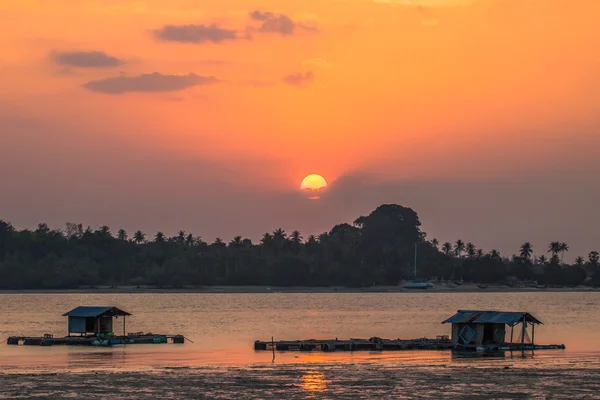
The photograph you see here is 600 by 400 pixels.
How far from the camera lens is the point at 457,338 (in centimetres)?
8244

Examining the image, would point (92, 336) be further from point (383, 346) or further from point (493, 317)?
point (493, 317)

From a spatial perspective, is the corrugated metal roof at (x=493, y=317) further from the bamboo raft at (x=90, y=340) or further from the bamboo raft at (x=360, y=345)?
the bamboo raft at (x=90, y=340)

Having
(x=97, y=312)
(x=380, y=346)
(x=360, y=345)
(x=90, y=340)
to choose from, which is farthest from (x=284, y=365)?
(x=97, y=312)

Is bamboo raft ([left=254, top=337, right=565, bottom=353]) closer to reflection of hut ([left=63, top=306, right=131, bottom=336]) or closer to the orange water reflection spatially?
reflection of hut ([left=63, top=306, right=131, bottom=336])

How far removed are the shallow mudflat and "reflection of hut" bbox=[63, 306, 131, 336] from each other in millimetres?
26449

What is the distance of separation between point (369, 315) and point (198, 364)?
102 metres

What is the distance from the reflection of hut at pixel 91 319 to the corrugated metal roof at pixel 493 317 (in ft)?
97.6

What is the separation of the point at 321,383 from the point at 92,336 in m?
39.2

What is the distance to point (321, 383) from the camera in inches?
2173

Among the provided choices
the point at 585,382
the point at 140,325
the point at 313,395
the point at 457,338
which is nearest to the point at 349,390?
the point at 313,395

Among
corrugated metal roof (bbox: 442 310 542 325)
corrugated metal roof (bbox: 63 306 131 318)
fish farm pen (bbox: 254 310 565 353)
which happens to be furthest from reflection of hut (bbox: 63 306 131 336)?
corrugated metal roof (bbox: 442 310 542 325)

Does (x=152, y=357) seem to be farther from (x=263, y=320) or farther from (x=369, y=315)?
(x=369, y=315)

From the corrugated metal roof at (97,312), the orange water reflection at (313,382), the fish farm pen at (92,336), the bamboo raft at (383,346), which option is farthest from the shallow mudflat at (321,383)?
the corrugated metal roof at (97,312)

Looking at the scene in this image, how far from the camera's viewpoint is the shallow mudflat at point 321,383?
165 ft
